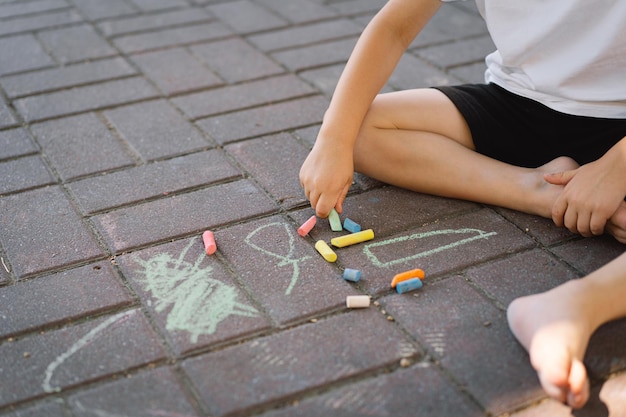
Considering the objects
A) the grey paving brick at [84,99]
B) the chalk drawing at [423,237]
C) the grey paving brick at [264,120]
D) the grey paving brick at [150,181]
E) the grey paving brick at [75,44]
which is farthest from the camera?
the grey paving brick at [75,44]

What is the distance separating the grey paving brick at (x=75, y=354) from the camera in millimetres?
1415

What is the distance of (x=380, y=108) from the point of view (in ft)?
6.49

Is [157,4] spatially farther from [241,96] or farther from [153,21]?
[241,96]

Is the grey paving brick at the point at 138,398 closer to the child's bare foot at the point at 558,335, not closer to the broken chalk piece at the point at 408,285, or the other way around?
the broken chalk piece at the point at 408,285

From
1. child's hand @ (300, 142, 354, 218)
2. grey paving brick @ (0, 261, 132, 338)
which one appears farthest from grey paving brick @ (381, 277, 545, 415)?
grey paving brick @ (0, 261, 132, 338)

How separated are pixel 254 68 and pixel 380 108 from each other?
3.15ft

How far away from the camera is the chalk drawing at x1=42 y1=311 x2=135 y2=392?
1413 mm

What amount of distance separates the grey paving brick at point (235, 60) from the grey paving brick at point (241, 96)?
7 cm

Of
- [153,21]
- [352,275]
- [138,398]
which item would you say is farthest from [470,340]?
[153,21]

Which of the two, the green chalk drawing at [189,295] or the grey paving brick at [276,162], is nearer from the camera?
the green chalk drawing at [189,295]

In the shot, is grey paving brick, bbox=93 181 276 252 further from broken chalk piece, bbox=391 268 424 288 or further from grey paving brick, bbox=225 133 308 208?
broken chalk piece, bbox=391 268 424 288

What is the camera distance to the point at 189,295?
1.65 metres

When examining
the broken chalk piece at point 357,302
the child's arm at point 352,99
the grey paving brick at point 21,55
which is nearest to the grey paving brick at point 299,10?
the grey paving brick at point 21,55

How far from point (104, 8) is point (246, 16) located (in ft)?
2.09
